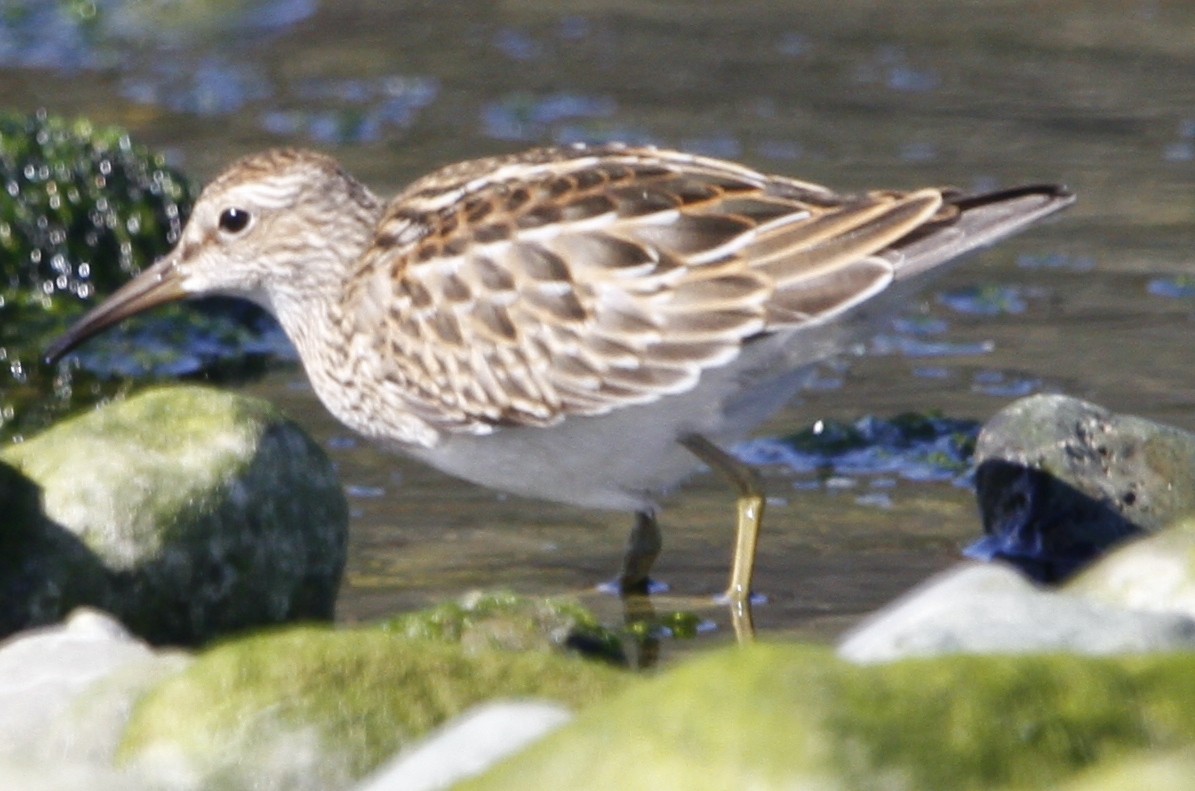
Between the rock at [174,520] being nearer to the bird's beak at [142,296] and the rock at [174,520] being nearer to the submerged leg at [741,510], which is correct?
the submerged leg at [741,510]

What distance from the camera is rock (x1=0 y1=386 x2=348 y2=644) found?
581cm

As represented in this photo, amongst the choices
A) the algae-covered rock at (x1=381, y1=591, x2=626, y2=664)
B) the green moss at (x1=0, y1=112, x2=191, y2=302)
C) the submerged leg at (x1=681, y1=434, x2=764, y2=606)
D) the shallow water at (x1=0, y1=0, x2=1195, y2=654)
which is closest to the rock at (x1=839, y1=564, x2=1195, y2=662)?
the algae-covered rock at (x1=381, y1=591, x2=626, y2=664)

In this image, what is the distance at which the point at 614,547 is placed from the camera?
7.07 meters

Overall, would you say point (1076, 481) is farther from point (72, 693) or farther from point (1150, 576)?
point (72, 693)

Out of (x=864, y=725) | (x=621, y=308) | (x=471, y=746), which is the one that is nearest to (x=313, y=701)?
(x=471, y=746)

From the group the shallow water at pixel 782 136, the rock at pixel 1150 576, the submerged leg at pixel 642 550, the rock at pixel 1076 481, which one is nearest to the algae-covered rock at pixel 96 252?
the shallow water at pixel 782 136

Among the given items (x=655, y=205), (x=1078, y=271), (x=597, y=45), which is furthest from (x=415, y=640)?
(x=597, y=45)

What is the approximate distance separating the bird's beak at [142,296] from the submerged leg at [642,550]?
1.70 m

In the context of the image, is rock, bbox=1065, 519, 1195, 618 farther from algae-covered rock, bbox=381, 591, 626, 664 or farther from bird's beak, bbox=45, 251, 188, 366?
bird's beak, bbox=45, 251, 188, 366

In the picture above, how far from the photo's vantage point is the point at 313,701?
438cm

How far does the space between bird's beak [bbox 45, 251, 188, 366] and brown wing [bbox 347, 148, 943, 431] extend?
98 centimetres

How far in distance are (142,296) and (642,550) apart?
6.13ft

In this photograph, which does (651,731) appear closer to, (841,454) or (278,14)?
(841,454)

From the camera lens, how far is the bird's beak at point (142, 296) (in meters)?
7.28
